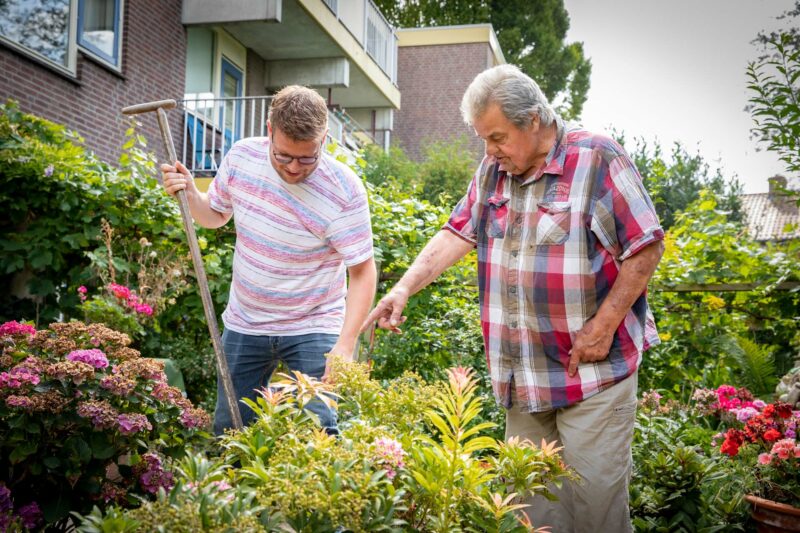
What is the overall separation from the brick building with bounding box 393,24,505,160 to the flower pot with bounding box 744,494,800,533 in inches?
807

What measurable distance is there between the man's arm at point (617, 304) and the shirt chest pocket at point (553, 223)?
0.70 feet

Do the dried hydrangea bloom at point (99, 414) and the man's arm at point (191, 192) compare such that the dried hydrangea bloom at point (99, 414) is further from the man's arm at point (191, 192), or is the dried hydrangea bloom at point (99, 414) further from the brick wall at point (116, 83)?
the brick wall at point (116, 83)

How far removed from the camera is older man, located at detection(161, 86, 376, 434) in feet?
8.95

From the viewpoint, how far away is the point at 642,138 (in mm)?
15180

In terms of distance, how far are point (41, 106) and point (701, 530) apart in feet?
24.0

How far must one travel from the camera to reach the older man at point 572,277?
2281mm

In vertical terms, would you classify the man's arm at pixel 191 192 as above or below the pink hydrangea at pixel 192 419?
above

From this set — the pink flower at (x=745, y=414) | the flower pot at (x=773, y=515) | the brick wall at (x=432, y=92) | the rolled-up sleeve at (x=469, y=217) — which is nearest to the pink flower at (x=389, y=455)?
the rolled-up sleeve at (x=469, y=217)

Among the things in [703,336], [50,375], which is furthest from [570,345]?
[703,336]

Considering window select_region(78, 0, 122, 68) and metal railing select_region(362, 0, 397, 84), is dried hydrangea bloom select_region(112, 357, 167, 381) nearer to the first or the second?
window select_region(78, 0, 122, 68)

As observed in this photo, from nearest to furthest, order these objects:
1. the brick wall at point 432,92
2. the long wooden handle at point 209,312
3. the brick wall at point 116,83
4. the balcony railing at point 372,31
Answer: the long wooden handle at point 209,312
the brick wall at point 116,83
the balcony railing at point 372,31
the brick wall at point 432,92

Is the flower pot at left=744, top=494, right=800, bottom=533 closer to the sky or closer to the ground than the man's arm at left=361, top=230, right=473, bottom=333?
closer to the ground

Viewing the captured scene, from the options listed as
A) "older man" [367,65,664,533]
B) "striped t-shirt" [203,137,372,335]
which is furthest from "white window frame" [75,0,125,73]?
"older man" [367,65,664,533]

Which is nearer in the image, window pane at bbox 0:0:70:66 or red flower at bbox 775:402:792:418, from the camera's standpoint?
red flower at bbox 775:402:792:418
